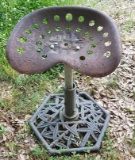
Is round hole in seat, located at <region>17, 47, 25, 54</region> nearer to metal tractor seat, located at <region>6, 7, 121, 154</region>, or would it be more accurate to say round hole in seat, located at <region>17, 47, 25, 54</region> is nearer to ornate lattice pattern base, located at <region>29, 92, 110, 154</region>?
metal tractor seat, located at <region>6, 7, 121, 154</region>

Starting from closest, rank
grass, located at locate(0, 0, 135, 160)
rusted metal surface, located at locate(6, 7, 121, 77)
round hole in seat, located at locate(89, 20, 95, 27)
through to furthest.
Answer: rusted metal surface, located at locate(6, 7, 121, 77), round hole in seat, located at locate(89, 20, 95, 27), grass, located at locate(0, 0, 135, 160)

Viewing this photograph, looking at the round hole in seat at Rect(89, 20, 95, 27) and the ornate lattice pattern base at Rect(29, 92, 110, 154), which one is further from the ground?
Result: the round hole in seat at Rect(89, 20, 95, 27)

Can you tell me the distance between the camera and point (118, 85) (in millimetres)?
3104

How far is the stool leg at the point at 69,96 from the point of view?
7.35ft

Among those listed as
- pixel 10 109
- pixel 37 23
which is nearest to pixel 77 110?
pixel 10 109

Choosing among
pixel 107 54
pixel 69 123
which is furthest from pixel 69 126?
pixel 107 54

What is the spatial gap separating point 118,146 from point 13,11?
2603mm

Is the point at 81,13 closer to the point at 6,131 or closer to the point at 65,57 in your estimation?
the point at 65,57

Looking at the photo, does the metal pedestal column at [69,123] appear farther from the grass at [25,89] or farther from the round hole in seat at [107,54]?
the round hole in seat at [107,54]

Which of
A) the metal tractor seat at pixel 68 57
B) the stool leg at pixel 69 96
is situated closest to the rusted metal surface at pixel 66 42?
the metal tractor seat at pixel 68 57

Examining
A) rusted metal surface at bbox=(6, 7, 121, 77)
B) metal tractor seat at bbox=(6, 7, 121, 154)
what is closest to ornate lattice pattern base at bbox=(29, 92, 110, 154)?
metal tractor seat at bbox=(6, 7, 121, 154)

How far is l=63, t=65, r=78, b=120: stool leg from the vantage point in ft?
7.35

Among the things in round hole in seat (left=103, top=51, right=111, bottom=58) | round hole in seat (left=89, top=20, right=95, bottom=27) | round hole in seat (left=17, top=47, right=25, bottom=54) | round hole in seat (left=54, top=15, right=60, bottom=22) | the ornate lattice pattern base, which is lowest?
the ornate lattice pattern base

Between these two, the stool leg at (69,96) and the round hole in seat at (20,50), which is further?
the stool leg at (69,96)
